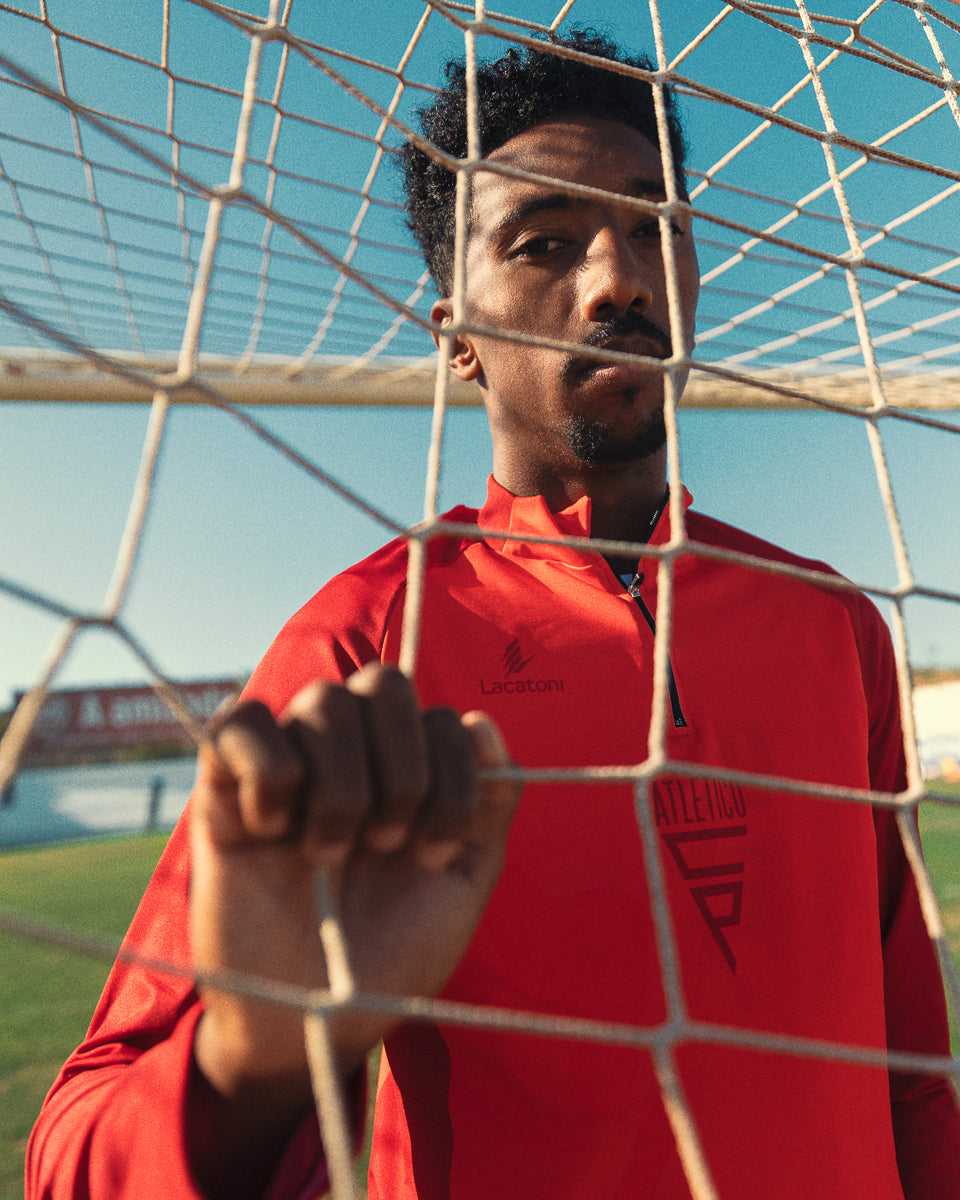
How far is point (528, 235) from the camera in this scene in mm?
798

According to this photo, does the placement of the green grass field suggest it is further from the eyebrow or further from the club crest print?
the eyebrow

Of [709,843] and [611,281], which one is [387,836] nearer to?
[709,843]

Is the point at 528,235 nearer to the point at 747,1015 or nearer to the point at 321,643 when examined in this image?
the point at 321,643

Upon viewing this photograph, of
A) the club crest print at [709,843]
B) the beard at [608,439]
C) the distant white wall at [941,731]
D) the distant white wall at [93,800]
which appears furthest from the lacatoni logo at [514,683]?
the distant white wall at [941,731]

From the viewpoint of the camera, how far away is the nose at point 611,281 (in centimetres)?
75

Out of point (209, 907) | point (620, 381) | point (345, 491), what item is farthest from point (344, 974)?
point (620, 381)

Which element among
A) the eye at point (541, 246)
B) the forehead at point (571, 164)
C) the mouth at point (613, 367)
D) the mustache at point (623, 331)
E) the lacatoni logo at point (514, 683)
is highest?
the forehead at point (571, 164)

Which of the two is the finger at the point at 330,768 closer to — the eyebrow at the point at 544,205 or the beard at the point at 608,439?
the beard at the point at 608,439

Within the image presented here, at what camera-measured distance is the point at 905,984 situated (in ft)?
2.44

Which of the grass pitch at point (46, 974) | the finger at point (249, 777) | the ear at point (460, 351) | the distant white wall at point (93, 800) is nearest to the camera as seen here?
the finger at point (249, 777)

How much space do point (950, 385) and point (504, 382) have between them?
1769mm

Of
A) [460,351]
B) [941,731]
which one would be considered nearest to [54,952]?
[460,351]

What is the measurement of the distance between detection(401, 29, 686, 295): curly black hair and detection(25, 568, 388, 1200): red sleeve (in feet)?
2.20

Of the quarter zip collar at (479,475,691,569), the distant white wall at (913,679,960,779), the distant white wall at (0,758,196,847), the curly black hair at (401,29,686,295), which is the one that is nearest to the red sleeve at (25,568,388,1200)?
the quarter zip collar at (479,475,691,569)
